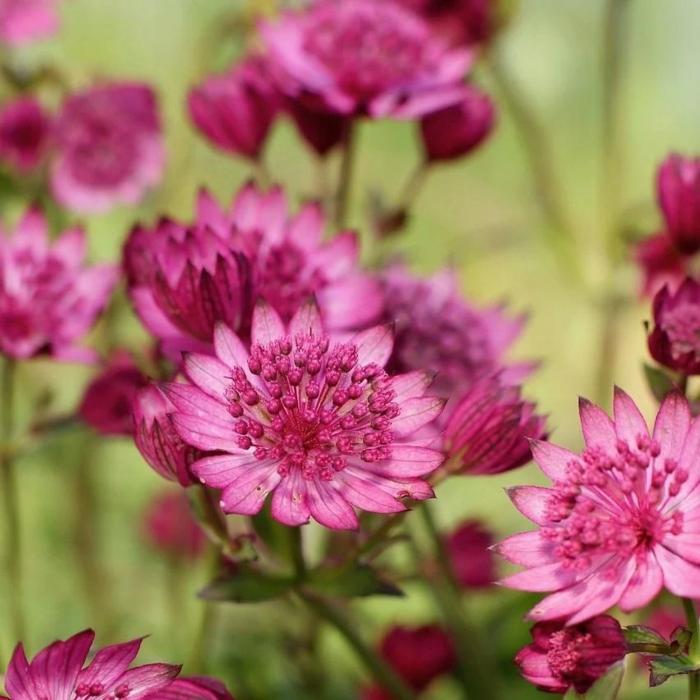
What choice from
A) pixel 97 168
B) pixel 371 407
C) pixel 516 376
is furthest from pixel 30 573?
pixel 371 407

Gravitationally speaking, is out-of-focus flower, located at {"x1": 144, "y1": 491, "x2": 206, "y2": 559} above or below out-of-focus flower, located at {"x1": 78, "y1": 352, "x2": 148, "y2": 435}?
below

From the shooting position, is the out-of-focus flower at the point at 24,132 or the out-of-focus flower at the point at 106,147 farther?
the out-of-focus flower at the point at 106,147

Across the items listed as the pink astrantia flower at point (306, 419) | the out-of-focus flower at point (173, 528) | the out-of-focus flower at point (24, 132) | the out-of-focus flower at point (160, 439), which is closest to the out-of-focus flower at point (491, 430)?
the pink astrantia flower at point (306, 419)

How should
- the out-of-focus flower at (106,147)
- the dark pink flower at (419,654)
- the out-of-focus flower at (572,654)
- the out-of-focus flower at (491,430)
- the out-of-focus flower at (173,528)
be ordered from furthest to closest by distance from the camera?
the out-of-focus flower at (173,528) → the out-of-focus flower at (106,147) → the dark pink flower at (419,654) → the out-of-focus flower at (491,430) → the out-of-focus flower at (572,654)

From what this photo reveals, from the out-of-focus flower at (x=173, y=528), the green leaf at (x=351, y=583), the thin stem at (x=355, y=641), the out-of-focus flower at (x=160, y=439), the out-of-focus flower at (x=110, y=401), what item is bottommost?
the out-of-focus flower at (x=173, y=528)

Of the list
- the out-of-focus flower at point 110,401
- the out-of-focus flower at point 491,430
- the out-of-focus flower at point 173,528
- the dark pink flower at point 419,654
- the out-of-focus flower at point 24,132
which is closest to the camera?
the out-of-focus flower at point 491,430

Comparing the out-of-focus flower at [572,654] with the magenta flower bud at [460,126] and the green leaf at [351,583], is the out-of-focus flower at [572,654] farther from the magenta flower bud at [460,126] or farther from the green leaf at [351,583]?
the magenta flower bud at [460,126]

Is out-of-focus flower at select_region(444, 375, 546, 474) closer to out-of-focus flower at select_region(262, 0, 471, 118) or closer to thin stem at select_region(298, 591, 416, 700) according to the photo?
thin stem at select_region(298, 591, 416, 700)

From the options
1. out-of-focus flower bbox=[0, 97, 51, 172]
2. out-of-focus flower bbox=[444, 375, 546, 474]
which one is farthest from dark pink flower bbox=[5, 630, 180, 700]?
out-of-focus flower bbox=[0, 97, 51, 172]
